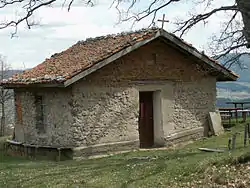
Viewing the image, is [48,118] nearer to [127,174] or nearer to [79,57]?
[79,57]

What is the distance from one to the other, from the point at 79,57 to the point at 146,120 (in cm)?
379

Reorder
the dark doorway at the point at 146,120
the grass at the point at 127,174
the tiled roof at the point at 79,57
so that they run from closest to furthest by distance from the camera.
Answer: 1. the grass at the point at 127,174
2. the tiled roof at the point at 79,57
3. the dark doorway at the point at 146,120

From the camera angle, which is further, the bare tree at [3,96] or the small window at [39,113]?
the bare tree at [3,96]

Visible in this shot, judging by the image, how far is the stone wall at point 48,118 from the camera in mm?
16369

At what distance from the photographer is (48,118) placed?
56.7ft

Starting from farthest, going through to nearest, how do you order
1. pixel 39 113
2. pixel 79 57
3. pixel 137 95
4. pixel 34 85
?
pixel 79 57
pixel 39 113
pixel 137 95
pixel 34 85

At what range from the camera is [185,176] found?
9.62 m

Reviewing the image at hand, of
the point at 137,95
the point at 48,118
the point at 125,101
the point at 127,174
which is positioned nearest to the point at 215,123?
the point at 137,95

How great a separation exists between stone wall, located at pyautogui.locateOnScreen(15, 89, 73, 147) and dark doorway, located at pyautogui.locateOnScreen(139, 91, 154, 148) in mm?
3849

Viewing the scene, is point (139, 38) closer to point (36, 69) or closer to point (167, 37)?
point (167, 37)

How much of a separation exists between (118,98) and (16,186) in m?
6.85

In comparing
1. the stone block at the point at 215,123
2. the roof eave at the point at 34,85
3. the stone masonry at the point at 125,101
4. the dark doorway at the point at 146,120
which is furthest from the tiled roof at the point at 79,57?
the stone block at the point at 215,123

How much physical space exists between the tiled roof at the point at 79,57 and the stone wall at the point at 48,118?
24.6 inches

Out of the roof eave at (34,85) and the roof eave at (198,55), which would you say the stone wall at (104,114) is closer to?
the roof eave at (34,85)
